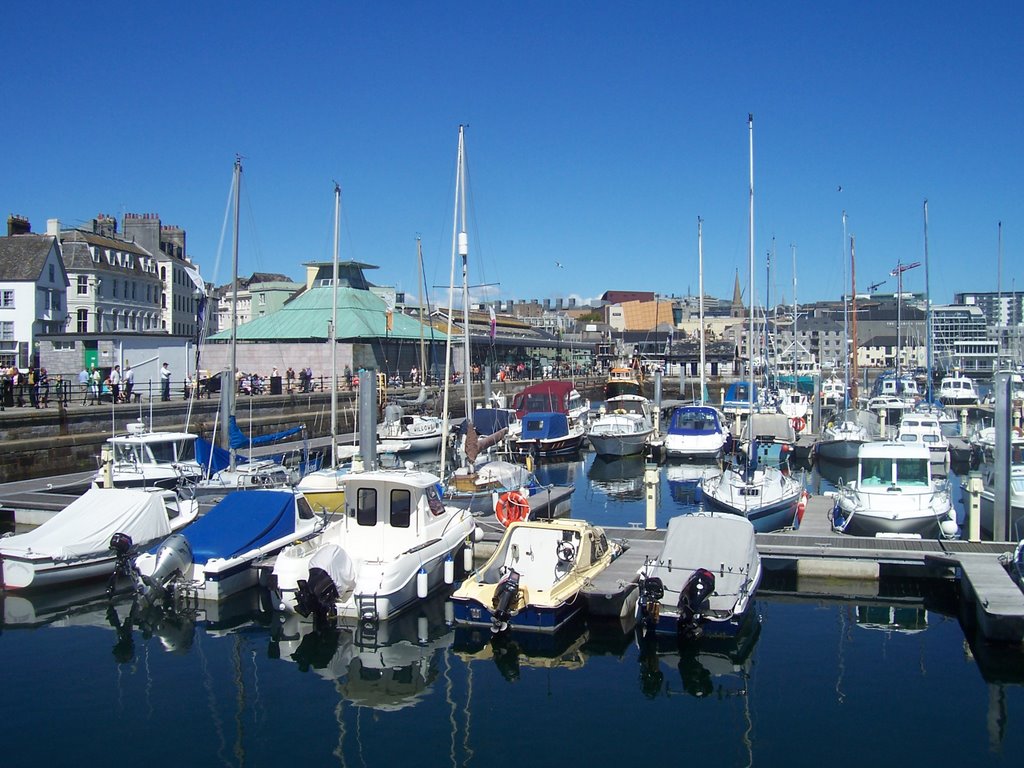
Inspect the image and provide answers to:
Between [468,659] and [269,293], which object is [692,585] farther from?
[269,293]

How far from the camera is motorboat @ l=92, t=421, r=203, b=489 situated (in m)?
30.2

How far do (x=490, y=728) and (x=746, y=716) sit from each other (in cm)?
404

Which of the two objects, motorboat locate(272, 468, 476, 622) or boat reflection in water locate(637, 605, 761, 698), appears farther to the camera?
motorboat locate(272, 468, 476, 622)

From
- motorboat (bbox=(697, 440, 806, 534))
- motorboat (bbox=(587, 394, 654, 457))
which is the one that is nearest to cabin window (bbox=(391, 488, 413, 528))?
motorboat (bbox=(697, 440, 806, 534))

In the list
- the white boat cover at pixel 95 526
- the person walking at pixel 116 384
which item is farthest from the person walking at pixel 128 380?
the white boat cover at pixel 95 526

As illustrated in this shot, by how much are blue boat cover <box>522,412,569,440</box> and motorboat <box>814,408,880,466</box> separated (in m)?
13.0

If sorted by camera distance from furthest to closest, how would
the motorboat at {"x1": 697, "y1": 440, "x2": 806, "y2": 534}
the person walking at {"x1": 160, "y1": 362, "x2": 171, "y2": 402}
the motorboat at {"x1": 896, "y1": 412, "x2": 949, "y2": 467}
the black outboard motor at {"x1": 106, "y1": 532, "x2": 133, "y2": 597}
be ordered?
the person walking at {"x1": 160, "y1": 362, "x2": 171, "y2": 402}
the motorboat at {"x1": 896, "y1": 412, "x2": 949, "y2": 467}
the motorboat at {"x1": 697, "y1": 440, "x2": 806, "y2": 534}
the black outboard motor at {"x1": 106, "y1": 532, "x2": 133, "y2": 597}

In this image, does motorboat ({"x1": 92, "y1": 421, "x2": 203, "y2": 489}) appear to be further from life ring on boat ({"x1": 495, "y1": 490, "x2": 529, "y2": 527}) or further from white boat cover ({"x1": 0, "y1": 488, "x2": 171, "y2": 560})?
life ring on boat ({"x1": 495, "y1": 490, "x2": 529, "y2": 527})

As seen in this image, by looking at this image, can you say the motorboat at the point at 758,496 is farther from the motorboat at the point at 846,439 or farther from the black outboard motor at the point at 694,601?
the motorboat at the point at 846,439

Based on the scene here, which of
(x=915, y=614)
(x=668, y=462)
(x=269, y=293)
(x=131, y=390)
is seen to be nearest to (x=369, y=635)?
(x=915, y=614)

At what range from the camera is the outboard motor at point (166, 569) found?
65.0 ft

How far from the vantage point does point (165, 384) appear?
138ft

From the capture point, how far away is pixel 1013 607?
691 inches

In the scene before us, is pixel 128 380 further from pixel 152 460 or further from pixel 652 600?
pixel 652 600
